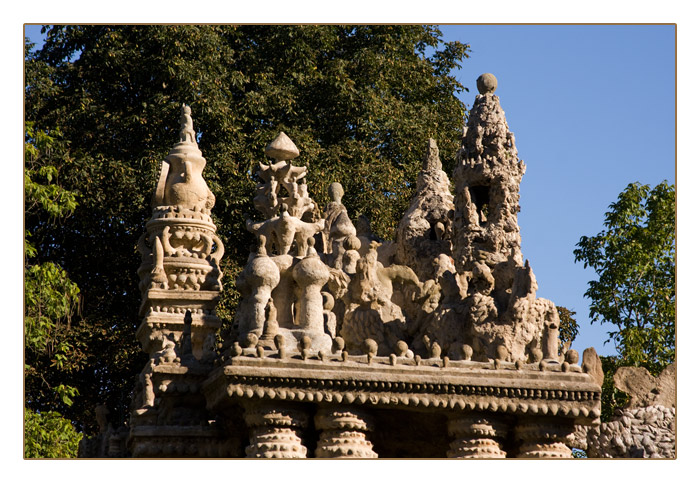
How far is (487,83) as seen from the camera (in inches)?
900

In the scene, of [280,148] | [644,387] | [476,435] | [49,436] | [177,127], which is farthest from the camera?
[177,127]

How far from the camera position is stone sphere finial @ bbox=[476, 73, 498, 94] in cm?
2286

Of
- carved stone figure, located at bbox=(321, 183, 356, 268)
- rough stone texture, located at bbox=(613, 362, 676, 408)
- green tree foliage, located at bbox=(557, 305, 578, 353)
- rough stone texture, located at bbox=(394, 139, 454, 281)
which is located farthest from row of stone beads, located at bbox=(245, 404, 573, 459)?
green tree foliage, located at bbox=(557, 305, 578, 353)

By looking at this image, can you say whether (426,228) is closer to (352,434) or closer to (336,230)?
(336,230)

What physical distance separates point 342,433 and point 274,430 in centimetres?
80

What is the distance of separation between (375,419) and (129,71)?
13.8 meters

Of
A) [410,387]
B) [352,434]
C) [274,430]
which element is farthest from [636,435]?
[274,430]

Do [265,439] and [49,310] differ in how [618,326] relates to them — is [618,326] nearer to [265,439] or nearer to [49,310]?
[49,310]

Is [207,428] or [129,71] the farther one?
[129,71]

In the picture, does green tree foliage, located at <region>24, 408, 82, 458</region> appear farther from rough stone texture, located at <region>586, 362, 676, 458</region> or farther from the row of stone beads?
rough stone texture, located at <region>586, 362, 676, 458</region>

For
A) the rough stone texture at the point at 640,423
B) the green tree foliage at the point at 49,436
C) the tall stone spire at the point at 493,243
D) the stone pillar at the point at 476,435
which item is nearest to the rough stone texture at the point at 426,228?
the tall stone spire at the point at 493,243

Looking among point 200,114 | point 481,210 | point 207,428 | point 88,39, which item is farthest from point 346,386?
point 88,39

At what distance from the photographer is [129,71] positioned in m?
30.3

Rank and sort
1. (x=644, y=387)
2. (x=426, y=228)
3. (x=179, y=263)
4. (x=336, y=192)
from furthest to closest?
(x=336, y=192) → (x=426, y=228) → (x=644, y=387) → (x=179, y=263)
